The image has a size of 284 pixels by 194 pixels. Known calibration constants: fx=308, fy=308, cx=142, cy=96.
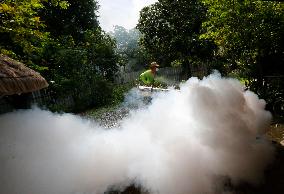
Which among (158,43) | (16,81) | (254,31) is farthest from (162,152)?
(158,43)

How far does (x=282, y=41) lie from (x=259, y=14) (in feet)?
4.54

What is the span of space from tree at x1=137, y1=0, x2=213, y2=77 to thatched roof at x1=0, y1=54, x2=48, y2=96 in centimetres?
1906

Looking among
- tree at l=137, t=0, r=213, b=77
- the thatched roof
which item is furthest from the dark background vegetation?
the thatched roof

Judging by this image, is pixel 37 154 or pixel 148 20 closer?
pixel 37 154

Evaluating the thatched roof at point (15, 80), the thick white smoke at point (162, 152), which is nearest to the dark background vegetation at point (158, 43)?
the thatched roof at point (15, 80)

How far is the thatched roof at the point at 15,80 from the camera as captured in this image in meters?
5.00

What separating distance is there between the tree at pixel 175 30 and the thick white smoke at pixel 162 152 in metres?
17.5

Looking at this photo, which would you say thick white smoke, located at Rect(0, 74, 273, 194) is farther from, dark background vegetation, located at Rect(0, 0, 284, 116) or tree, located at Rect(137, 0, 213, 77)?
tree, located at Rect(137, 0, 213, 77)

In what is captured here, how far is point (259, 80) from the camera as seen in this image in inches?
481

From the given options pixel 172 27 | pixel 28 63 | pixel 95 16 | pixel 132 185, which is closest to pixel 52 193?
pixel 132 185

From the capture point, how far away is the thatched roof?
16.4 ft

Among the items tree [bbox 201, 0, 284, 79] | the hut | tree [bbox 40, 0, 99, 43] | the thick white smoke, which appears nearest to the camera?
the hut

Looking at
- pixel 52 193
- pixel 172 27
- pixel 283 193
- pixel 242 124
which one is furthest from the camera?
pixel 172 27

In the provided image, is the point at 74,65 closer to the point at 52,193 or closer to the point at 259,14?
the point at 259,14
